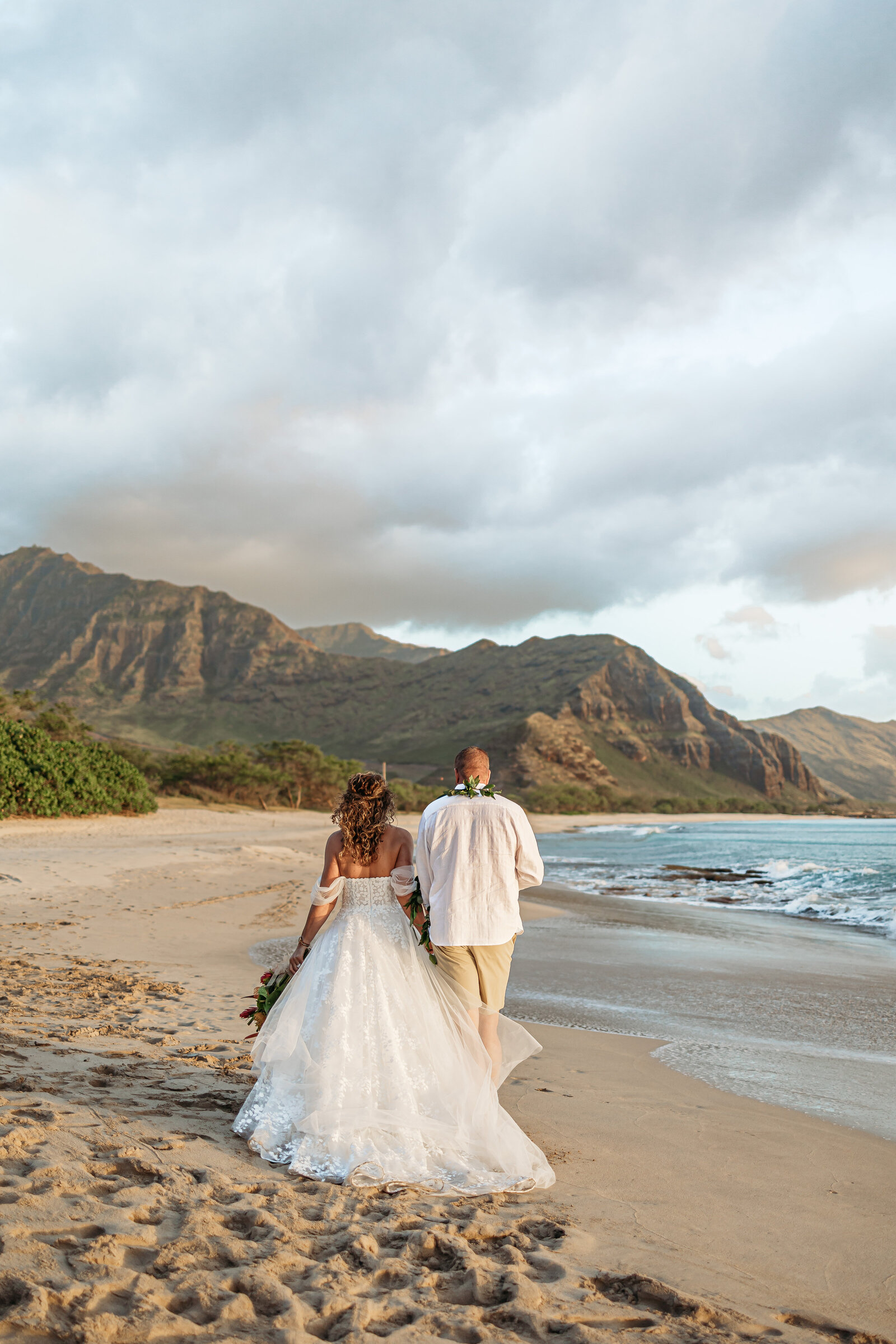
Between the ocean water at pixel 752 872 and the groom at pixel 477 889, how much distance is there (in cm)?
1203

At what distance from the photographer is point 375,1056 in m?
3.95

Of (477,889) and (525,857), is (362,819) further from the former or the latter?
(525,857)

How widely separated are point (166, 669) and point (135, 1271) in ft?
616

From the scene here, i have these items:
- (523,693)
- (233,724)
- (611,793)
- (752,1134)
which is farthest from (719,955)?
(233,724)

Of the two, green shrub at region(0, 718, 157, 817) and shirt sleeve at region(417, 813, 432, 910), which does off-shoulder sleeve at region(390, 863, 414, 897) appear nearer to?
shirt sleeve at region(417, 813, 432, 910)

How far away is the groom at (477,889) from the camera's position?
4.32 metres

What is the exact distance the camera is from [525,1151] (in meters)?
3.72

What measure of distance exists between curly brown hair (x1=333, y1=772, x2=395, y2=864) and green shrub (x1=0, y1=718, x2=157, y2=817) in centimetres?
2217

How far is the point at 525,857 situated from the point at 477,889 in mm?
344

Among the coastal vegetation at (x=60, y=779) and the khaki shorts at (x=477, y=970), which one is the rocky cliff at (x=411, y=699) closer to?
the coastal vegetation at (x=60, y=779)

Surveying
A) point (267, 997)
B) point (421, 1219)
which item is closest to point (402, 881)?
point (267, 997)

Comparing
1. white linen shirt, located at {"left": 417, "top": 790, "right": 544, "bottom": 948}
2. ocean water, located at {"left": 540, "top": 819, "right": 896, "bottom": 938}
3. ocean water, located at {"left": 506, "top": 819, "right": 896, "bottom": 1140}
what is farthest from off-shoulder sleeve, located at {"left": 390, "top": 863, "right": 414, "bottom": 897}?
ocean water, located at {"left": 540, "top": 819, "right": 896, "bottom": 938}

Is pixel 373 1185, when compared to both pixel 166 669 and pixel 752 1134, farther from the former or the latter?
pixel 166 669

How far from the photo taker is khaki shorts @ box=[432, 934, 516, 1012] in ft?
14.3
